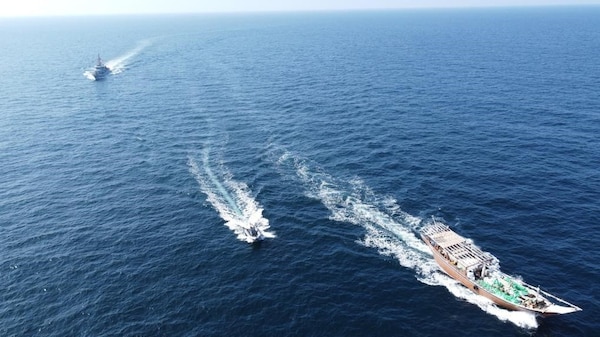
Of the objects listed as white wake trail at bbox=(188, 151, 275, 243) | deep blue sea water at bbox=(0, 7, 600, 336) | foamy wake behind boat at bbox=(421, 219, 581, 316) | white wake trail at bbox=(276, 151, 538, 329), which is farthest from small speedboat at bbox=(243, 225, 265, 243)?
foamy wake behind boat at bbox=(421, 219, 581, 316)

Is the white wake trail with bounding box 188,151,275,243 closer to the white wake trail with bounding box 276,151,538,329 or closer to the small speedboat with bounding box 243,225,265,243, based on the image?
the small speedboat with bounding box 243,225,265,243

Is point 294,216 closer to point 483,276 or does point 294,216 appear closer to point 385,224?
point 385,224

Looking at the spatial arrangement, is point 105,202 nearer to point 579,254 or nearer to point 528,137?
point 579,254

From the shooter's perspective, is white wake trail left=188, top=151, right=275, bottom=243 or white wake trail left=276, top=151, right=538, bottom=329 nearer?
white wake trail left=276, top=151, right=538, bottom=329

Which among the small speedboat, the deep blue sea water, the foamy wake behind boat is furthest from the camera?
the small speedboat

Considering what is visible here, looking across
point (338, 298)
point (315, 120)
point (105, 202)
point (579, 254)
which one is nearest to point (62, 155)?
point (105, 202)

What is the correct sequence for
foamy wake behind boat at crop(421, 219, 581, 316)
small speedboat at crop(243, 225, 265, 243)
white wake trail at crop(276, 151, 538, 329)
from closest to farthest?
1. foamy wake behind boat at crop(421, 219, 581, 316)
2. white wake trail at crop(276, 151, 538, 329)
3. small speedboat at crop(243, 225, 265, 243)
